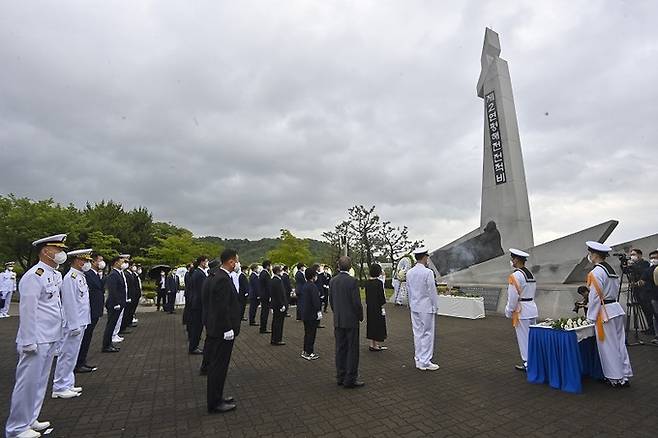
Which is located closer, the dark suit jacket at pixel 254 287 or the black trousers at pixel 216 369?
the black trousers at pixel 216 369

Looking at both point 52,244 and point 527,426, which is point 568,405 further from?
point 52,244

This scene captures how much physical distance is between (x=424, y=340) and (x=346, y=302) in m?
1.91

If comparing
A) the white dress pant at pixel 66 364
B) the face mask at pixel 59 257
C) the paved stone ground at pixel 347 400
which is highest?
the face mask at pixel 59 257

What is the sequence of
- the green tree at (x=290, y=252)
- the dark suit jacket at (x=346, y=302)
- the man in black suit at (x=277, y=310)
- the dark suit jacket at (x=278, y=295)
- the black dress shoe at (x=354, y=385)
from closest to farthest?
the black dress shoe at (x=354, y=385), the dark suit jacket at (x=346, y=302), the dark suit jacket at (x=278, y=295), the man in black suit at (x=277, y=310), the green tree at (x=290, y=252)

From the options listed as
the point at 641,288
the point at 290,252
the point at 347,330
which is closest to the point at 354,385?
the point at 347,330

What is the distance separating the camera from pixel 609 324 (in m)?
5.19

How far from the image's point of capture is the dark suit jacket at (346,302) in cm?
542

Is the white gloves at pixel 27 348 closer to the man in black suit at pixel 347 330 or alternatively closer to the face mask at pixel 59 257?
the face mask at pixel 59 257

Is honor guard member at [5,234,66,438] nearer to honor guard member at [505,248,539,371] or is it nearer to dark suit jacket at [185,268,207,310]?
dark suit jacket at [185,268,207,310]

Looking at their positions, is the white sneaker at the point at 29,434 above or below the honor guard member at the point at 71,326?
below

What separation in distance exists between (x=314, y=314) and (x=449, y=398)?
324 cm

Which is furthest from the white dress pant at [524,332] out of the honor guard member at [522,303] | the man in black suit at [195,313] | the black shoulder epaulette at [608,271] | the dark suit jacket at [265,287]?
the dark suit jacket at [265,287]

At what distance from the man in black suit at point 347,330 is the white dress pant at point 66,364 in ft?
12.7

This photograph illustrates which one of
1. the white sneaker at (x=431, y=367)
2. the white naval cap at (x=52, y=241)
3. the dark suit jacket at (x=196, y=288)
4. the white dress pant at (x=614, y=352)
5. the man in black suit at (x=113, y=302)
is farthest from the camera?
the man in black suit at (x=113, y=302)
